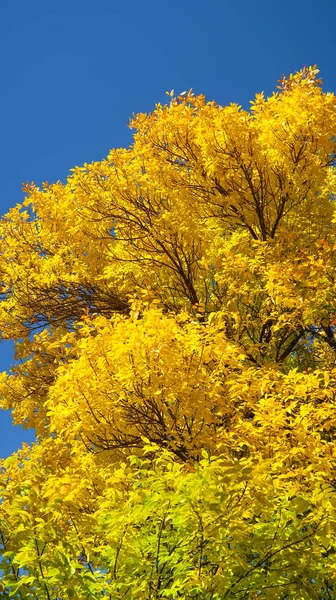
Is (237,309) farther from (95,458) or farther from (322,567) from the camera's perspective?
(322,567)

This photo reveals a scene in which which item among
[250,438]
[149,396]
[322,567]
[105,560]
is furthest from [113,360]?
[322,567]

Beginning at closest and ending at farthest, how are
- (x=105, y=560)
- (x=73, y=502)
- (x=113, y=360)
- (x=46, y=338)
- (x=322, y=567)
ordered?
(x=322, y=567)
(x=105, y=560)
(x=73, y=502)
(x=113, y=360)
(x=46, y=338)

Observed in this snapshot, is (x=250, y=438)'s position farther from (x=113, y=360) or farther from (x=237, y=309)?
(x=237, y=309)

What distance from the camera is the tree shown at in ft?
14.1

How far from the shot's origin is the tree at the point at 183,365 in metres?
4.30

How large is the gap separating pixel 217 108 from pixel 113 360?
537 centimetres

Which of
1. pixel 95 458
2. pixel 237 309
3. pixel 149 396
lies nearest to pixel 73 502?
pixel 95 458

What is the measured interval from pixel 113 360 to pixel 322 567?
3.16m

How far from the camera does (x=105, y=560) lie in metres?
5.13

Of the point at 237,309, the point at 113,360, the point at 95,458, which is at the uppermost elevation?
the point at 237,309

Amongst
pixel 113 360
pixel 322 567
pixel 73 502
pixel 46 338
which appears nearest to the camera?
pixel 322 567

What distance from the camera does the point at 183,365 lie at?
6742mm

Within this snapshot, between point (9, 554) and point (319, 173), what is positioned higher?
point (319, 173)

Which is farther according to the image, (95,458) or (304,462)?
(95,458)
